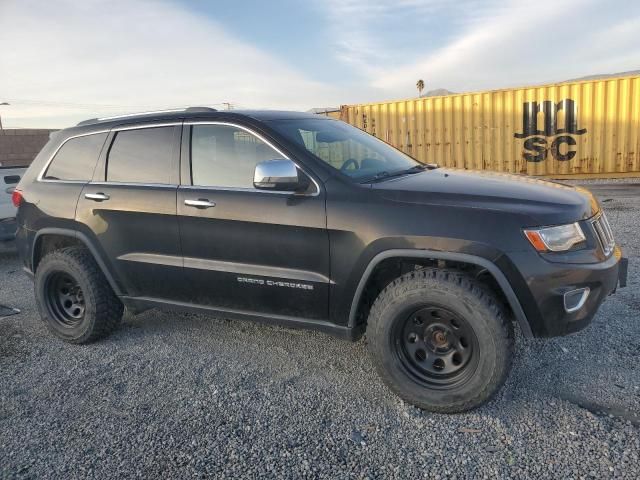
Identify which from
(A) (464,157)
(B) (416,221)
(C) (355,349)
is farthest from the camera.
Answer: (A) (464,157)

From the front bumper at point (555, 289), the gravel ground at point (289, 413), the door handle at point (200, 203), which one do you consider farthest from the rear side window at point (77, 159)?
the front bumper at point (555, 289)

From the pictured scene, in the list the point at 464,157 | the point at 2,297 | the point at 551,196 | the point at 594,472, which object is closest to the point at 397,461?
the point at 594,472

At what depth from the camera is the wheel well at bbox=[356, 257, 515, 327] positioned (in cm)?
291

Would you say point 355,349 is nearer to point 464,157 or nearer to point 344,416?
point 344,416

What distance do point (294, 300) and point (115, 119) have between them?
2163 mm

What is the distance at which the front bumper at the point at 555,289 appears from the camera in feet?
8.69

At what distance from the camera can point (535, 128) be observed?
41.8ft

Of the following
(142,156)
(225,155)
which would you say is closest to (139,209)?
(142,156)

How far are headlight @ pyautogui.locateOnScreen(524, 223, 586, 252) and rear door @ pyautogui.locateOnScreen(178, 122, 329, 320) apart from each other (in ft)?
3.83

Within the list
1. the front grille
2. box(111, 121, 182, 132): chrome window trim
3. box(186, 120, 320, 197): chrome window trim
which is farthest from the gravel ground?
box(111, 121, 182, 132): chrome window trim

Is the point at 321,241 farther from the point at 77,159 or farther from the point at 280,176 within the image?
the point at 77,159

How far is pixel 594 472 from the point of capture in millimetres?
2334

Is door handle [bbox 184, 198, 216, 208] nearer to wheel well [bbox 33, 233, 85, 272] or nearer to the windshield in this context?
the windshield

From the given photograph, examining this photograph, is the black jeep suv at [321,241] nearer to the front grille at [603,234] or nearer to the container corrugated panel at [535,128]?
the front grille at [603,234]
